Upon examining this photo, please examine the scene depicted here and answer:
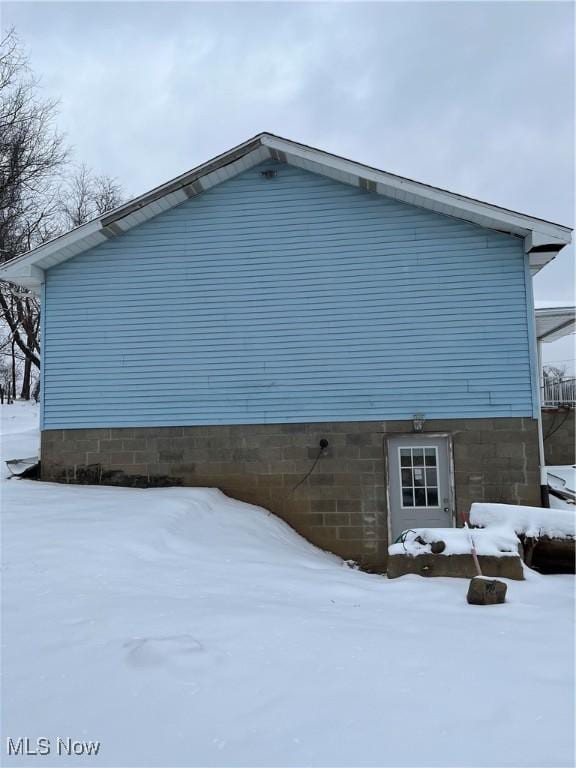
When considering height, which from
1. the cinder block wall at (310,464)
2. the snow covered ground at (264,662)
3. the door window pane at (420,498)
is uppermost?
the cinder block wall at (310,464)

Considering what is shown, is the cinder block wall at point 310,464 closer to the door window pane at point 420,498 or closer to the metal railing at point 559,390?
the door window pane at point 420,498

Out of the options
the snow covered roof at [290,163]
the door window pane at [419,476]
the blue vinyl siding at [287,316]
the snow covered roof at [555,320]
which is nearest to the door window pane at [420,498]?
the door window pane at [419,476]

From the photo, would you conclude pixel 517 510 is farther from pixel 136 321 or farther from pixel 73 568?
pixel 136 321

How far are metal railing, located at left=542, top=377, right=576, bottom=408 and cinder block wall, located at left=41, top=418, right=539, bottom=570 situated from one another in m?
9.35

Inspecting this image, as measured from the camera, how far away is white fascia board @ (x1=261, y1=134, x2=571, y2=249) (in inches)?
351

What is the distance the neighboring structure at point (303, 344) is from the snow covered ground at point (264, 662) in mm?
3665

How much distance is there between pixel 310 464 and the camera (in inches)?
389

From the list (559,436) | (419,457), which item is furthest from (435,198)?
(559,436)

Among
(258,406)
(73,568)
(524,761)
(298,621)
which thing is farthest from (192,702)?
(258,406)

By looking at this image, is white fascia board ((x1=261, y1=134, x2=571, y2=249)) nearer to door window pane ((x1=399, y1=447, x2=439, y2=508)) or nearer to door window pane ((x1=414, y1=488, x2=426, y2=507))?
door window pane ((x1=399, y1=447, x2=439, y2=508))

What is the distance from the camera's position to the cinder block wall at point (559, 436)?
14320 mm

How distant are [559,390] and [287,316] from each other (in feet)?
40.8

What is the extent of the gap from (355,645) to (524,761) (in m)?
1.41

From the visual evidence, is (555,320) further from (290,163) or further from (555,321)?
(290,163)
